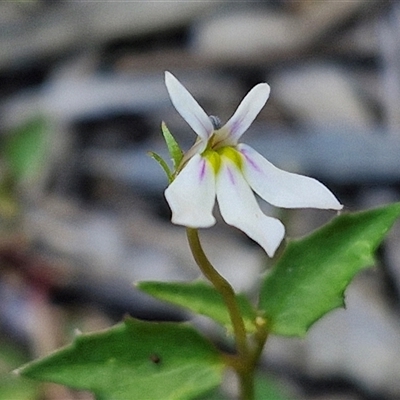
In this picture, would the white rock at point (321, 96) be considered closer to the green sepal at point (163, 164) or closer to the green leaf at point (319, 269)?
the green leaf at point (319, 269)

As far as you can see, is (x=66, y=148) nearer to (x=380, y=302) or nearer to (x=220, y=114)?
(x=220, y=114)

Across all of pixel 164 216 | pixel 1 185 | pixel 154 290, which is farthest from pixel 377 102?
pixel 154 290

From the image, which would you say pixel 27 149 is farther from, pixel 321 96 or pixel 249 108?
pixel 249 108

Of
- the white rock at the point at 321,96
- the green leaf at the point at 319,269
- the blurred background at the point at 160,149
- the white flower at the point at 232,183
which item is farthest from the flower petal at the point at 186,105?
the white rock at the point at 321,96

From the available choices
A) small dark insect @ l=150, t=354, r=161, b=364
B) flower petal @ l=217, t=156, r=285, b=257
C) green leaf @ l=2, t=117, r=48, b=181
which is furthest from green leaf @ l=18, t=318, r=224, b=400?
green leaf @ l=2, t=117, r=48, b=181

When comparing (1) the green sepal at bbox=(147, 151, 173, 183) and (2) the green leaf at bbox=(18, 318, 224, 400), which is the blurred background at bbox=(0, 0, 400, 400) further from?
(1) the green sepal at bbox=(147, 151, 173, 183)

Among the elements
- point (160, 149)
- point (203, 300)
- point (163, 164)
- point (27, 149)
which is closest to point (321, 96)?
point (160, 149)
